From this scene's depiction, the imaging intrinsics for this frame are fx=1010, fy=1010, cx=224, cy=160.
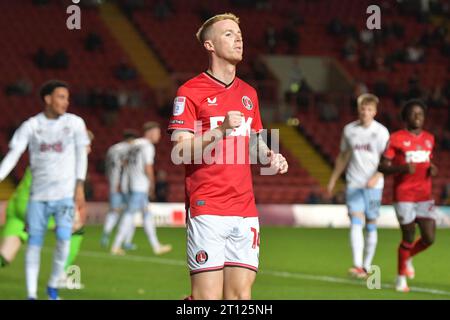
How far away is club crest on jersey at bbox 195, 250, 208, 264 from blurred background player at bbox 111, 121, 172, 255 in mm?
11184

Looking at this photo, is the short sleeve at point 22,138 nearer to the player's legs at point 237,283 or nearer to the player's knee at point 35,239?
the player's knee at point 35,239

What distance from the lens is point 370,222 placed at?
13.9m

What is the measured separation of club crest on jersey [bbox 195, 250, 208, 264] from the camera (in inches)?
260

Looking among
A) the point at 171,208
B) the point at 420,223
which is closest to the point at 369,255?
the point at 420,223

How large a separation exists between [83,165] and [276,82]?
26730mm

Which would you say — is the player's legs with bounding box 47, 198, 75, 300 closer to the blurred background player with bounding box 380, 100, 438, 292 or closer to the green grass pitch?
the green grass pitch

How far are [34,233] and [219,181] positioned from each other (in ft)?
14.8

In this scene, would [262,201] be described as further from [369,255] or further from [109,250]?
[369,255]

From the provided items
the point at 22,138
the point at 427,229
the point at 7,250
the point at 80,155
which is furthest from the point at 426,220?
the point at 7,250

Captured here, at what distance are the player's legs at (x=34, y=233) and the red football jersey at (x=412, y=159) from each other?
4.18m

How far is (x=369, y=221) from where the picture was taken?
13961 mm

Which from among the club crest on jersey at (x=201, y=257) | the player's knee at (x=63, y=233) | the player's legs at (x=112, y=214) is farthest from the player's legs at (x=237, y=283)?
the player's legs at (x=112, y=214)

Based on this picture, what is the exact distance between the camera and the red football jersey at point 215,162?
22.0ft

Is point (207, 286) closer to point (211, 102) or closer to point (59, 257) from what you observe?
point (211, 102)
